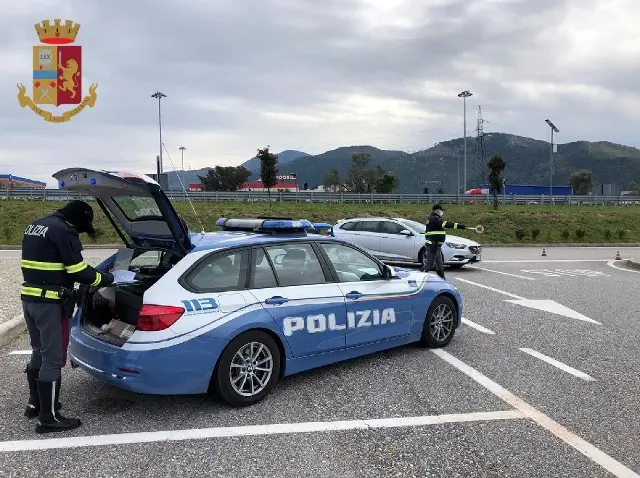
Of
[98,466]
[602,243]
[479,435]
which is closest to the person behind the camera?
[98,466]

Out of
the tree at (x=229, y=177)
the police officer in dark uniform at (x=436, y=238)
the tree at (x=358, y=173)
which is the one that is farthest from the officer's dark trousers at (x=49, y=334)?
the tree at (x=229, y=177)

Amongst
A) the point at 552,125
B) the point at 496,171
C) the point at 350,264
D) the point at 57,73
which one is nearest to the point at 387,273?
→ the point at 350,264

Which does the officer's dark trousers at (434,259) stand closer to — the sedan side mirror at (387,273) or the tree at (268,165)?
the sedan side mirror at (387,273)

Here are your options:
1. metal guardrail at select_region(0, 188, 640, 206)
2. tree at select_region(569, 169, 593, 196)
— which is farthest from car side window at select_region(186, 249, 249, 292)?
tree at select_region(569, 169, 593, 196)

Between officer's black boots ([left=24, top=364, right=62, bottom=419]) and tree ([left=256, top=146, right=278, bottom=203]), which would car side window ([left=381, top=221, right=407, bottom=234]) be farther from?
tree ([left=256, top=146, right=278, bottom=203])

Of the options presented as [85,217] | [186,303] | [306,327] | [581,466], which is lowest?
[581,466]

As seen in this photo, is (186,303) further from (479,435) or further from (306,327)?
(479,435)

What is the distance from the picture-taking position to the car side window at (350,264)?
217 inches

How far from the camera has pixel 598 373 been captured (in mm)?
5660

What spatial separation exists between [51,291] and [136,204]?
130 centimetres

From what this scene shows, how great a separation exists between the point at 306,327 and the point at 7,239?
2231cm

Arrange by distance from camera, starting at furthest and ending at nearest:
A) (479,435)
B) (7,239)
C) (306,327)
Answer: (7,239), (306,327), (479,435)

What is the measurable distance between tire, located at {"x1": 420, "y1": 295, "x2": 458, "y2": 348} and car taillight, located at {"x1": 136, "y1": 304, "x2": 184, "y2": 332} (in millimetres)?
3091

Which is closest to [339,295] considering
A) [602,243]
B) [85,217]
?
[85,217]
